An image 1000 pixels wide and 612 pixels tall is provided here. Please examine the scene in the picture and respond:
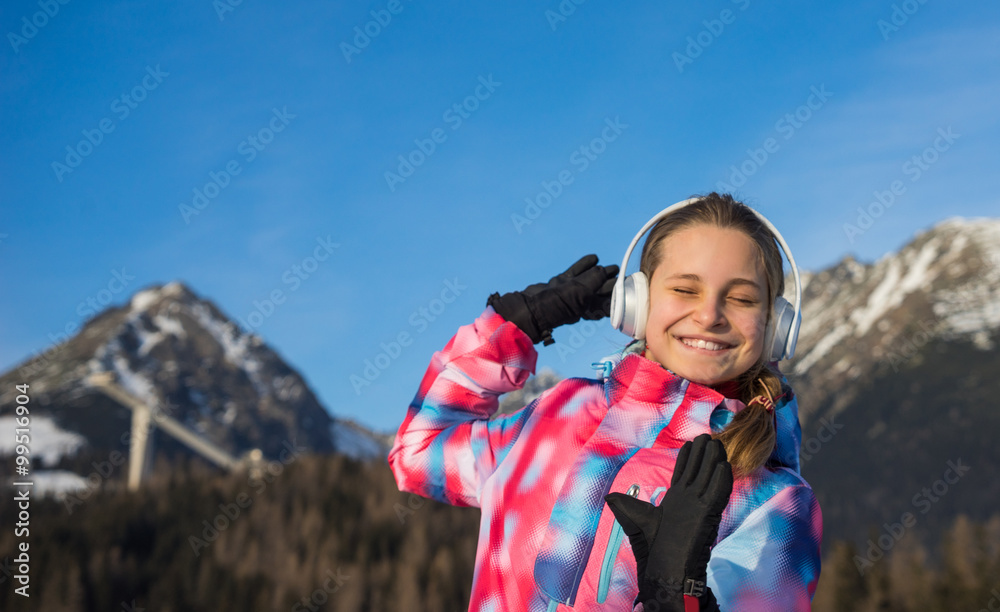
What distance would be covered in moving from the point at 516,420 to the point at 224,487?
86.5 metres

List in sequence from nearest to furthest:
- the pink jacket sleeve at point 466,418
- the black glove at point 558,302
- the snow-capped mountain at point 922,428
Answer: the pink jacket sleeve at point 466,418 → the black glove at point 558,302 → the snow-capped mountain at point 922,428

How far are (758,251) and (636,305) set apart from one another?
1.29 feet

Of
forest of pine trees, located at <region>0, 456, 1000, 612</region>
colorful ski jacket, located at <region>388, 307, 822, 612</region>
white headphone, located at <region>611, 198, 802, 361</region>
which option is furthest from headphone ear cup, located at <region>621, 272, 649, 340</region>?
forest of pine trees, located at <region>0, 456, 1000, 612</region>

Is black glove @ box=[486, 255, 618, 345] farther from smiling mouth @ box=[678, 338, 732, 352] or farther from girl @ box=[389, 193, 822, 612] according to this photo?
smiling mouth @ box=[678, 338, 732, 352]

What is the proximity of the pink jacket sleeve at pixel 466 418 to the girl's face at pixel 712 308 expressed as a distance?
Result: 1.75ft

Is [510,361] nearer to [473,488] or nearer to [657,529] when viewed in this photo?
[473,488]

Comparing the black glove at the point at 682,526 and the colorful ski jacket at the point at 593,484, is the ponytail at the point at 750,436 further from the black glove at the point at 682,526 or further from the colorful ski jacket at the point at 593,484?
the black glove at the point at 682,526

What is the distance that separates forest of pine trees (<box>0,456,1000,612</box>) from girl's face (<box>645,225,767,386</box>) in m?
51.4

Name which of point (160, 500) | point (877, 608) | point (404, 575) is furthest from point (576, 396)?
point (160, 500)

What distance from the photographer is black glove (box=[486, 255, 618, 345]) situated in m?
2.92

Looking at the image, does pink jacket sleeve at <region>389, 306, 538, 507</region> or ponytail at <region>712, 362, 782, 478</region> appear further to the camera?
pink jacket sleeve at <region>389, 306, 538, 507</region>

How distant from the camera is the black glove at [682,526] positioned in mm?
2049

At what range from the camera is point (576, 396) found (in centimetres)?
271

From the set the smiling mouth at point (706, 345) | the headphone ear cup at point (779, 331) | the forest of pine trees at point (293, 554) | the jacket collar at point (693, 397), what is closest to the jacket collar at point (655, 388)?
the jacket collar at point (693, 397)
